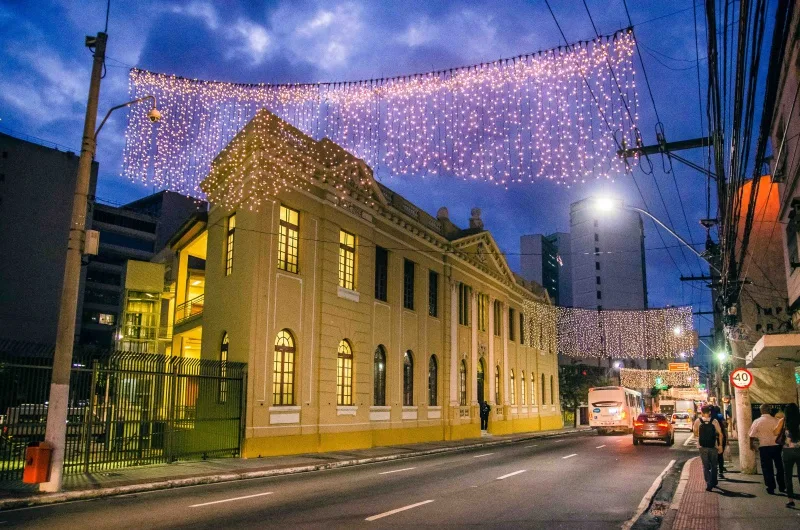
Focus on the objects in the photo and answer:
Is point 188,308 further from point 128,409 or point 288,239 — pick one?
point 128,409

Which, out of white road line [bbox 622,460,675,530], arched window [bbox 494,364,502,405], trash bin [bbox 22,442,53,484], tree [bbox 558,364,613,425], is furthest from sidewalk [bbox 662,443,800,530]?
tree [bbox 558,364,613,425]

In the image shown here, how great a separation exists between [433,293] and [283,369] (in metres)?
12.2

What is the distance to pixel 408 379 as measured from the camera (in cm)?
2825

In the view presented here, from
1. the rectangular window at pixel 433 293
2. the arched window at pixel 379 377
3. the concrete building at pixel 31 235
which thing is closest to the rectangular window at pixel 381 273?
the arched window at pixel 379 377

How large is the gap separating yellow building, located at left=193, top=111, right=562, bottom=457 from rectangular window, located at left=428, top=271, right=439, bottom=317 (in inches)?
2.8

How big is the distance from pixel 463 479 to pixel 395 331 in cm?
1289

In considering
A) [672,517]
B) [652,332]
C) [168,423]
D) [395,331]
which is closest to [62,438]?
[168,423]

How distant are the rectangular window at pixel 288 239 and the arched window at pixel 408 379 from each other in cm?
827

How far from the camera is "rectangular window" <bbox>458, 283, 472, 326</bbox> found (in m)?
33.8

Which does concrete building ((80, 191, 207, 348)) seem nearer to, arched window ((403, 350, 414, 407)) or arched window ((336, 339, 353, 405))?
arched window ((403, 350, 414, 407))

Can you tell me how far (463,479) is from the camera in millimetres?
14453

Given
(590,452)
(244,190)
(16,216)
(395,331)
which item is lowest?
(590,452)

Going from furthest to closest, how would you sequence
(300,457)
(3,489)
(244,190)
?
(244,190) < (300,457) < (3,489)

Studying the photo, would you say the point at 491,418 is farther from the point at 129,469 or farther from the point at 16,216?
the point at 16,216
